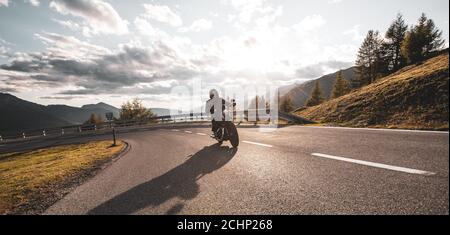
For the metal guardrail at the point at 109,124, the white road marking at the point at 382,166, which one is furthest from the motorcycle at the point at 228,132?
the metal guardrail at the point at 109,124

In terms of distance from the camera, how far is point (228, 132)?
10000 millimetres

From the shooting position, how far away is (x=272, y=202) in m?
4.00

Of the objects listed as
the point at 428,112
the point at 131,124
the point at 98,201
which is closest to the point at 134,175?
the point at 98,201

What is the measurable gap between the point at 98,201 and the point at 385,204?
496cm

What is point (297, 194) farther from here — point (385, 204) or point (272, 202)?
point (385, 204)

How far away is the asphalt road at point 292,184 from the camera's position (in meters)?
3.62

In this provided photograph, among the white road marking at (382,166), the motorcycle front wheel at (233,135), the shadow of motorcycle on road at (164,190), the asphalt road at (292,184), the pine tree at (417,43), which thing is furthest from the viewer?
the pine tree at (417,43)

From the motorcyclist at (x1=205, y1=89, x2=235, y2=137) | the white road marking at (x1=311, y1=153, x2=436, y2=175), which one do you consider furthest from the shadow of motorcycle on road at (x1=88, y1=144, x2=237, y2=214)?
the white road marking at (x1=311, y1=153, x2=436, y2=175)

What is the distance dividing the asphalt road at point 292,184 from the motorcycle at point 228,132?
1.96 metres

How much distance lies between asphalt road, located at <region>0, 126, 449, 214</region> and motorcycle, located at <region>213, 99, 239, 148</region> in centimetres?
196

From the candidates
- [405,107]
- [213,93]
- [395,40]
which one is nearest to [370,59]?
[395,40]

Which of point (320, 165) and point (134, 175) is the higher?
point (320, 165)

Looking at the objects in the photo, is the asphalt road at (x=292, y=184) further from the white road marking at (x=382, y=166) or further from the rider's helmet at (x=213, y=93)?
the rider's helmet at (x=213, y=93)

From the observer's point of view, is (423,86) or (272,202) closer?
(272,202)
